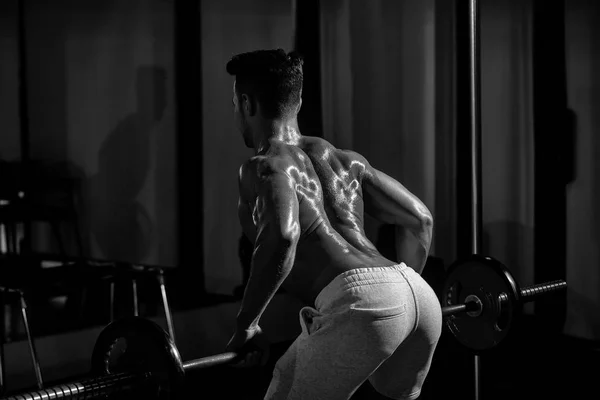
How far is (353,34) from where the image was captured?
554 cm

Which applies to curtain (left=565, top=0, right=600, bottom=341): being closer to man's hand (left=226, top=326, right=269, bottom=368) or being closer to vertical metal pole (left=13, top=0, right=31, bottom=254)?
vertical metal pole (left=13, top=0, right=31, bottom=254)

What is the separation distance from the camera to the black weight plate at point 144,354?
1824mm

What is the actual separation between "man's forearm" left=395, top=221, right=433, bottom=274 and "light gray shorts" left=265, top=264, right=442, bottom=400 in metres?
0.28

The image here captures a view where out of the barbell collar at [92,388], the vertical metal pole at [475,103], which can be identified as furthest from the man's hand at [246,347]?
the vertical metal pole at [475,103]

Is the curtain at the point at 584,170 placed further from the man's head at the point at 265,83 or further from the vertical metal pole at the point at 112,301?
the man's head at the point at 265,83

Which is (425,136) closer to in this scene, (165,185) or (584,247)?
(584,247)

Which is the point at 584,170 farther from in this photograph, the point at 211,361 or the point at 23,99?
the point at 211,361

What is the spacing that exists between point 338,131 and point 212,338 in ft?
5.82

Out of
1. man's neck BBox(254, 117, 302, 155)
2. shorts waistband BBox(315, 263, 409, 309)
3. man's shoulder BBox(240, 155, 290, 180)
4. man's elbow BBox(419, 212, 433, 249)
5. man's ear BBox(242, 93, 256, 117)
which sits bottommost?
shorts waistband BBox(315, 263, 409, 309)

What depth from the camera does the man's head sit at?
2.18 metres

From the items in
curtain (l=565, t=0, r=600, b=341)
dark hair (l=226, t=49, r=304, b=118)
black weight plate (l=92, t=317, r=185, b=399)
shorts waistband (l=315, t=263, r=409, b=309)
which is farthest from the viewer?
curtain (l=565, t=0, r=600, b=341)

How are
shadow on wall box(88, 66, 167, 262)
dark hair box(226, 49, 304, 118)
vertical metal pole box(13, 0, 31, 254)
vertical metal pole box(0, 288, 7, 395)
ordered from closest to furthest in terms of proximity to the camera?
dark hair box(226, 49, 304, 118), vertical metal pole box(0, 288, 7, 395), vertical metal pole box(13, 0, 31, 254), shadow on wall box(88, 66, 167, 262)

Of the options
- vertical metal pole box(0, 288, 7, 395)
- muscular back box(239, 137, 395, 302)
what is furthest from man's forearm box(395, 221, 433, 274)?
vertical metal pole box(0, 288, 7, 395)

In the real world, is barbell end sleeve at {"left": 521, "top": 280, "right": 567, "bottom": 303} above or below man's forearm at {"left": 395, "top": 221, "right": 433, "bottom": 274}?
below
